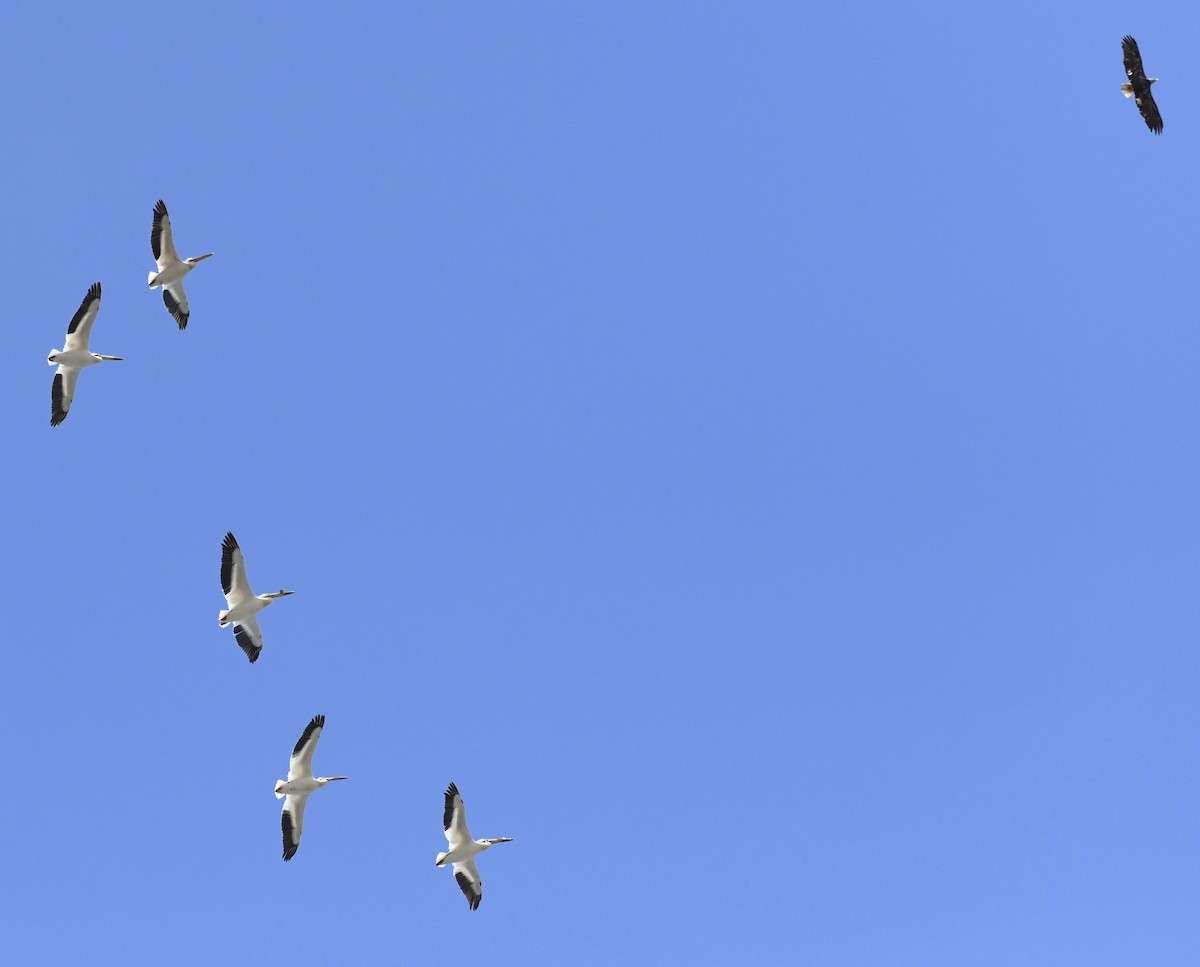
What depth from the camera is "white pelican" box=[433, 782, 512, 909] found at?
4428 centimetres

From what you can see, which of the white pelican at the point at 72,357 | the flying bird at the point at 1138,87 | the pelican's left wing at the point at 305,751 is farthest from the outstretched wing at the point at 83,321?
the flying bird at the point at 1138,87

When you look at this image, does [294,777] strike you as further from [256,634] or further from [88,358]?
[88,358]

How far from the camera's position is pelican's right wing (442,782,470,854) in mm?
44281

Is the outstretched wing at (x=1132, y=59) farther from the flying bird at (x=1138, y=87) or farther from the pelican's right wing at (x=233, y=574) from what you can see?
Result: the pelican's right wing at (x=233, y=574)

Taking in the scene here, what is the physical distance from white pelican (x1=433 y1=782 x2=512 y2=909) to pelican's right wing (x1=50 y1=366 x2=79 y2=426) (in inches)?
598

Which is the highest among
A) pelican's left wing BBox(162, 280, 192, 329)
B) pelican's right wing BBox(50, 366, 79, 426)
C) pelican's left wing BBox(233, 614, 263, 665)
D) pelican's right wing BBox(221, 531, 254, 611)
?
pelican's left wing BBox(162, 280, 192, 329)

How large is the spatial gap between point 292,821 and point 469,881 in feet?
17.7

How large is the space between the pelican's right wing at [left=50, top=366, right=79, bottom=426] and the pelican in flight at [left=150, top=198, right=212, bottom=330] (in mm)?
3286

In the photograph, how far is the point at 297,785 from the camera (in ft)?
145

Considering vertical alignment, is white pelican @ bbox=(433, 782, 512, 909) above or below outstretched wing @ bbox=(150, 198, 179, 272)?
below

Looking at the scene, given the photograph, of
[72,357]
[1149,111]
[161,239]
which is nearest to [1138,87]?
[1149,111]

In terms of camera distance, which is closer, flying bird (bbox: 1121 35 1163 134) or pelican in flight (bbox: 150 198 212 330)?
flying bird (bbox: 1121 35 1163 134)

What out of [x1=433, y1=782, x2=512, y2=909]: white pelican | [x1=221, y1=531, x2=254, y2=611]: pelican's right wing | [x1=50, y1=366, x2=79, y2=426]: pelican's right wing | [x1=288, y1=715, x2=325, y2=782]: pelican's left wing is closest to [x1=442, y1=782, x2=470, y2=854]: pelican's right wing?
[x1=433, y1=782, x2=512, y2=909]: white pelican

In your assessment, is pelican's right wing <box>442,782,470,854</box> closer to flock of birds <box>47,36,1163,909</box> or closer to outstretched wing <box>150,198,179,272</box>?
flock of birds <box>47,36,1163,909</box>
